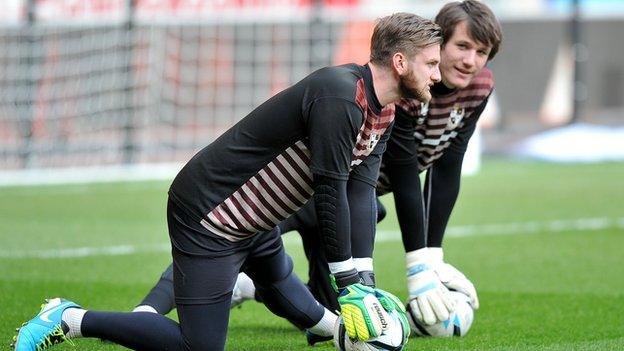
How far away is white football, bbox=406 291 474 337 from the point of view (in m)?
6.41

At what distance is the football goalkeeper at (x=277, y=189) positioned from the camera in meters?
5.02

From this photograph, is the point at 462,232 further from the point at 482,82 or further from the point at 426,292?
the point at 426,292

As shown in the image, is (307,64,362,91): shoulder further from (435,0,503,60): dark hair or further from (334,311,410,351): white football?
(435,0,503,60): dark hair

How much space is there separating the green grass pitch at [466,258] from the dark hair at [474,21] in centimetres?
144

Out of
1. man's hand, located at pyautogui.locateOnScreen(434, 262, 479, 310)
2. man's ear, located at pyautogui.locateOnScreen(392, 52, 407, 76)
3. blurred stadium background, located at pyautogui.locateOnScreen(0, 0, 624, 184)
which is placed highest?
man's ear, located at pyautogui.locateOnScreen(392, 52, 407, 76)

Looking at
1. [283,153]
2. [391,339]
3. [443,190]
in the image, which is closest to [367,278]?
[391,339]

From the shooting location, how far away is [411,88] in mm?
5152

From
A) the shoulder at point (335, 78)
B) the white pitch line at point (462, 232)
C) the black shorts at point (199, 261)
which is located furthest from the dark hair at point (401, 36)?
the white pitch line at point (462, 232)

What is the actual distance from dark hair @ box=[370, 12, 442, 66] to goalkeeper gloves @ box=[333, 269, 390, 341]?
0.85m

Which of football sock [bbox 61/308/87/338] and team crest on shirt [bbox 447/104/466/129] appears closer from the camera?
football sock [bbox 61/308/87/338]

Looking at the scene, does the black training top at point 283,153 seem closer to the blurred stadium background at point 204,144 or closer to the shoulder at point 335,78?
the shoulder at point 335,78

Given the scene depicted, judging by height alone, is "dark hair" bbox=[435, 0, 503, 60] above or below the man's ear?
below

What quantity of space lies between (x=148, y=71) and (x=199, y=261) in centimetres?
1370

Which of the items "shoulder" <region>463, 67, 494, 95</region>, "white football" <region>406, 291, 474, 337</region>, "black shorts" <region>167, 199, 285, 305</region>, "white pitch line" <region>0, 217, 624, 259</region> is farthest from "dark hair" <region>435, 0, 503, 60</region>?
"white pitch line" <region>0, 217, 624, 259</region>
